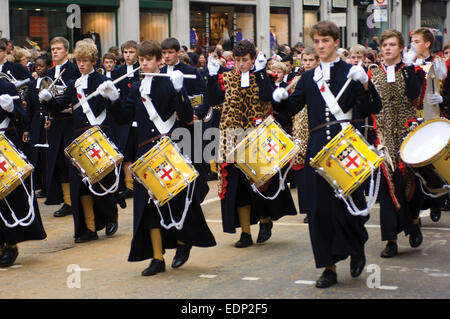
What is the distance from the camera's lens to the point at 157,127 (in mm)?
7133

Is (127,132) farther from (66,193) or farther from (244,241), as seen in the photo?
(244,241)

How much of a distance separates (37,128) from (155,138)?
17.8 ft

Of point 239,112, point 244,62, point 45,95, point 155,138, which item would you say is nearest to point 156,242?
point 155,138

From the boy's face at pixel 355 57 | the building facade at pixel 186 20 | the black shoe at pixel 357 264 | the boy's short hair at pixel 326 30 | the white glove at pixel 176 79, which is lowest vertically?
the black shoe at pixel 357 264

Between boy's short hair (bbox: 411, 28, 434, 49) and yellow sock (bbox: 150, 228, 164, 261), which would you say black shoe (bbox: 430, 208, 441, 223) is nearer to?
boy's short hair (bbox: 411, 28, 434, 49)

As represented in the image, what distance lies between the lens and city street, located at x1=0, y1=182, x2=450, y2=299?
640 centimetres

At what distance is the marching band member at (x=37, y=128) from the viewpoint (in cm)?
1156

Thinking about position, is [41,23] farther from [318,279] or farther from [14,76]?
[318,279]

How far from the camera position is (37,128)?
12.1 metres

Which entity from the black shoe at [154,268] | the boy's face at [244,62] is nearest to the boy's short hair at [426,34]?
the boy's face at [244,62]

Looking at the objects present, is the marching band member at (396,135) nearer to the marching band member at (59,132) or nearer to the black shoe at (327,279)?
the black shoe at (327,279)

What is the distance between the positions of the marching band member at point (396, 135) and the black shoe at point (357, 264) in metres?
0.90

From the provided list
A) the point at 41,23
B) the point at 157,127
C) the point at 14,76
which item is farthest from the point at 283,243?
the point at 41,23

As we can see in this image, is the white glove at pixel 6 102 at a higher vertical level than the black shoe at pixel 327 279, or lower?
higher
